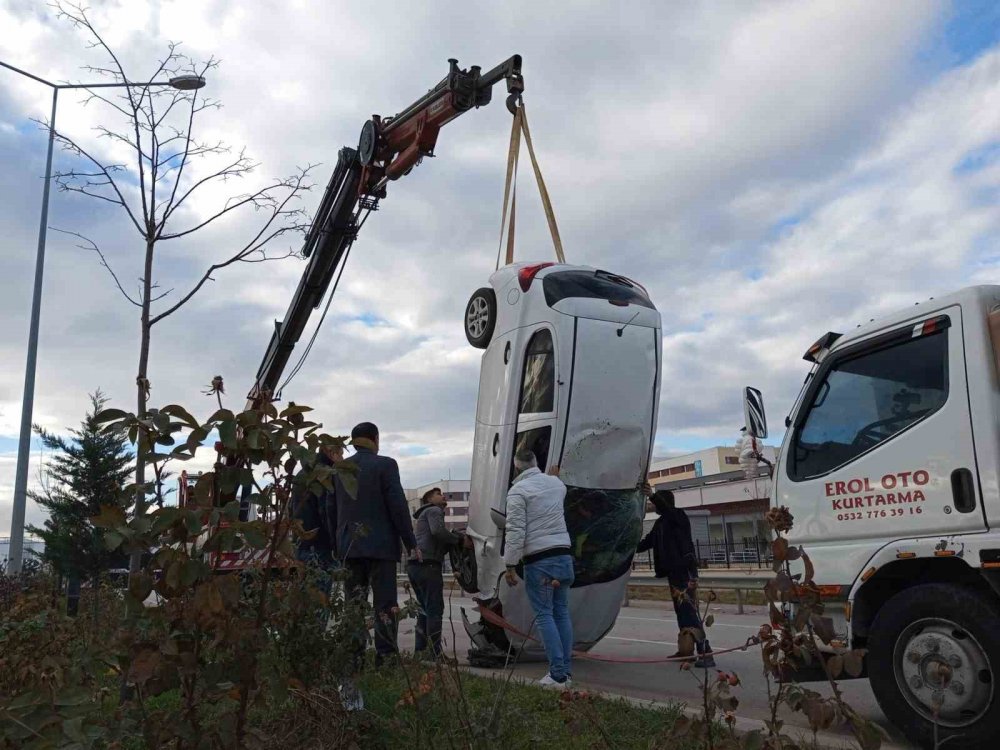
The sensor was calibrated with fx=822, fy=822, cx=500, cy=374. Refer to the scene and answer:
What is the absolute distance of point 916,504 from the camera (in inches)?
180

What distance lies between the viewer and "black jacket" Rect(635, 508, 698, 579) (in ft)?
26.5

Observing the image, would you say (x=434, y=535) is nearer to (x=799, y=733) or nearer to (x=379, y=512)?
(x=379, y=512)

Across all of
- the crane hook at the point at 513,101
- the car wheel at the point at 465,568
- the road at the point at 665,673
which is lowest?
the road at the point at 665,673

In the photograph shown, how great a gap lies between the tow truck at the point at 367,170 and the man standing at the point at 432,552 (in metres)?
3.45

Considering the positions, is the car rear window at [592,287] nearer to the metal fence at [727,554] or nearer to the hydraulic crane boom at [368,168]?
the hydraulic crane boom at [368,168]

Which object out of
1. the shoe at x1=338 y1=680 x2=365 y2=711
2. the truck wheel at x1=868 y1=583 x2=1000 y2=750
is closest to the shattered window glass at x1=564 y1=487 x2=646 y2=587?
the truck wheel at x1=868 y1=583 x2=1000 y2=750

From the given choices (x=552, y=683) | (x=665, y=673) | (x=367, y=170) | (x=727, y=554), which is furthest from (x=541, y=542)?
(x=727, y=554)

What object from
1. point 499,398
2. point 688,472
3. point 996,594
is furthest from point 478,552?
point 688,472

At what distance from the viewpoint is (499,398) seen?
7195mm

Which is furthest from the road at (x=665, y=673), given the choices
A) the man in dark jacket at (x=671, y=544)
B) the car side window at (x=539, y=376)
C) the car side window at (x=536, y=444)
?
the car side window at (x=539, y=376)

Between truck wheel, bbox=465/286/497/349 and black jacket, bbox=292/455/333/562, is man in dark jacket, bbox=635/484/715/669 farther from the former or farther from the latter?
black jacket, bbox=292/455/333/562

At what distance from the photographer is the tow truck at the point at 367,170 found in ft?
32.1

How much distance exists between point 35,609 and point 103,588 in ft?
4.94

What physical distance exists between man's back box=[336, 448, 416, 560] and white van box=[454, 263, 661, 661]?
0.93 m
